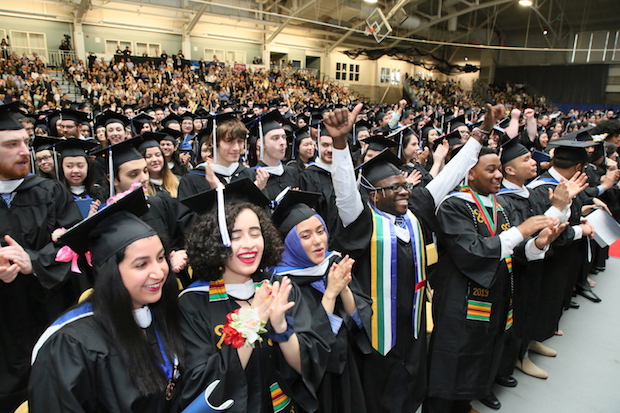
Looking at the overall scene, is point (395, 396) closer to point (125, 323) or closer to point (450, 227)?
point (450, 227)

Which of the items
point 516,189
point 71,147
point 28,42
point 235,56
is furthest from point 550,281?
point 235,56

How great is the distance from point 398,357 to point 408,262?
0.62m

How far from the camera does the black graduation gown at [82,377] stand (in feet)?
4.30

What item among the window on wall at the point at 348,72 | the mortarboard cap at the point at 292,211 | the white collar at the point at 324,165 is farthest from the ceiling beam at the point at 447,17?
the mortarboard cap at the point at 292,211

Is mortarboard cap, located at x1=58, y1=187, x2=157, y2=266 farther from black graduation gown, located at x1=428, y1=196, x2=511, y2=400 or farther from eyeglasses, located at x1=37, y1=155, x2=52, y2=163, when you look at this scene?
eyeglasses, located at x1=37, y1=155, x2=52, y2=163

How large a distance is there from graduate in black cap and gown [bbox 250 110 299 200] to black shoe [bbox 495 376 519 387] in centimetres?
269

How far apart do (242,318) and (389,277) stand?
1.18m

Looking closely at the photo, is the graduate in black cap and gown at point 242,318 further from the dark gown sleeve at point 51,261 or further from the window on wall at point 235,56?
the window on wall at point 235,56

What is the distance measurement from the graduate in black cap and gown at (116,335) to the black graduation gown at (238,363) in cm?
8

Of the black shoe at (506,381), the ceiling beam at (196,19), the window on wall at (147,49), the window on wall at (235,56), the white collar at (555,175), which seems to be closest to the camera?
the black shoe at (506,381)

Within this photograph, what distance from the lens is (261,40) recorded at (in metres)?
26.2

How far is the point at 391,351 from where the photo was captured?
2.50 meters

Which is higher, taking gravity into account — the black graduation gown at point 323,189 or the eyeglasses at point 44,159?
the eyeglasses at point 44,159

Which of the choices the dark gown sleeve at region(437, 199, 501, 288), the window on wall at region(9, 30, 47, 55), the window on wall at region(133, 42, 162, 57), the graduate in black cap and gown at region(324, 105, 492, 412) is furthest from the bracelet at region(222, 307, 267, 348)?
the window on wall at region(133, 42, 162, 57)
